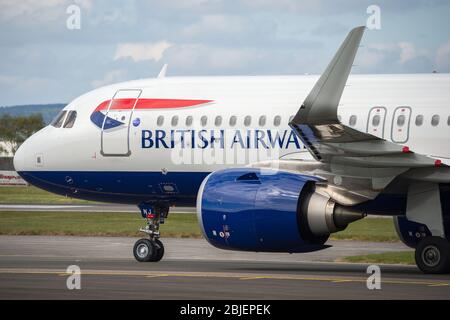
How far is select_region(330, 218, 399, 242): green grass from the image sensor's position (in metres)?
36.8

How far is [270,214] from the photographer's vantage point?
2283 centimetres

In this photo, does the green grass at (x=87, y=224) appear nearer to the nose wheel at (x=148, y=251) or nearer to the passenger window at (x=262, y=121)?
the nose wheel at (x=148, y=251)

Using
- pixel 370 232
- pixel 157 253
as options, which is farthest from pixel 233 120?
pixel 370 232

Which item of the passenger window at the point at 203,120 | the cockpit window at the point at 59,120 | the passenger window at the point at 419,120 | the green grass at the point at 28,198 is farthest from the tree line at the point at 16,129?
the passenger window at the point at 419,120

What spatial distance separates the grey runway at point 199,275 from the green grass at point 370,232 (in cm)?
252

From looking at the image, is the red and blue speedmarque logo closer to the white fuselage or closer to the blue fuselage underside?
the white fuselage

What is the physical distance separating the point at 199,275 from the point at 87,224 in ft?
67.0

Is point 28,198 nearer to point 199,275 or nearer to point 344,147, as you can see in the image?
point 199,275

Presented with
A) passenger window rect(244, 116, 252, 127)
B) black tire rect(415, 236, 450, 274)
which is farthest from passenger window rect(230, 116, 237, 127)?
black tire rect(415, 236, 450, 274)

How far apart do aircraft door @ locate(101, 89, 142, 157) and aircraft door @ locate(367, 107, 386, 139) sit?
19.3ft

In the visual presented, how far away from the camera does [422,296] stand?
18.7m

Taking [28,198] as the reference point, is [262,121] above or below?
above

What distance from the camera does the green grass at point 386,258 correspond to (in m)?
28.4
